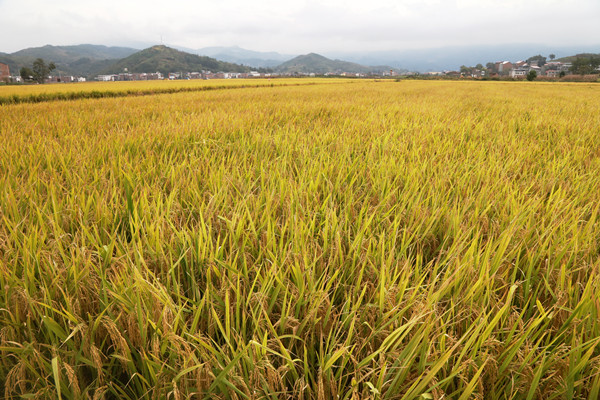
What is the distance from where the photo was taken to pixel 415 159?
1.93m

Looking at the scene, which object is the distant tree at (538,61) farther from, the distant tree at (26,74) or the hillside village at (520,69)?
the distant tree at (26,74)

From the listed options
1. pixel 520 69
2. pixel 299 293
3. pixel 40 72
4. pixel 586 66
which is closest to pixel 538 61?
pixel 520 69

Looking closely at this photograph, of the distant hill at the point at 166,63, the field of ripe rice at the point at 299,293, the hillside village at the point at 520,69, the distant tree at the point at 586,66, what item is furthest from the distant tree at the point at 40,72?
the distant tree at the point at 586,66

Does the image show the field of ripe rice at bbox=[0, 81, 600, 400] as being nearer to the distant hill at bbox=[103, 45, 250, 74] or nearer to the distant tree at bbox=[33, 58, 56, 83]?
the distant tree at bbox=[33, 58, 56, 83]

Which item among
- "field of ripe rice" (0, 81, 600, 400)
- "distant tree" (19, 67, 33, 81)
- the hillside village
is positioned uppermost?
the hillside village

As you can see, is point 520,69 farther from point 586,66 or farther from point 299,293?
point 299,293

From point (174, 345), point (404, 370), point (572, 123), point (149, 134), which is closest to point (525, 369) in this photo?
point (404, 370)

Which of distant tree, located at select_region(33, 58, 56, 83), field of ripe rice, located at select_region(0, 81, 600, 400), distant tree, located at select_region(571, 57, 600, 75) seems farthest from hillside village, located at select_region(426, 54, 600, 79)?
distant tree, located at select_region(33, 58, 56, 83)

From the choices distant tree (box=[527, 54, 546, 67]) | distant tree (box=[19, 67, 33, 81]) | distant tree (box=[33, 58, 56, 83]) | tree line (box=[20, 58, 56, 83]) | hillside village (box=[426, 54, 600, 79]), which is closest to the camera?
distant tree (box=[19, 67, 33, 81])

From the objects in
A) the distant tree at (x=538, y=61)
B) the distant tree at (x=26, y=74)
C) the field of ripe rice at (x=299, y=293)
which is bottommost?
the field of ripe rice at (x=299, y=293)

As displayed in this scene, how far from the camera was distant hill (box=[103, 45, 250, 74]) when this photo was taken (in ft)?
429

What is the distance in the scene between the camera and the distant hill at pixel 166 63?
429ft

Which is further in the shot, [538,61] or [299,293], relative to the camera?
[538,61]

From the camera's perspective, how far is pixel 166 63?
132500mm
